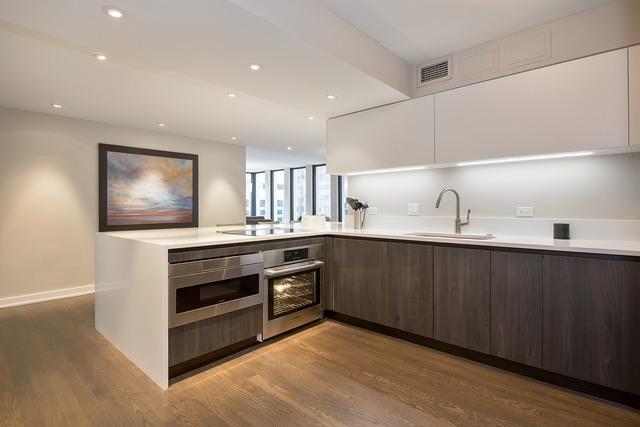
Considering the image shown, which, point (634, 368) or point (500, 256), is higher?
point (500, 256)

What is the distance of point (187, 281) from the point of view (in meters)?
2.06

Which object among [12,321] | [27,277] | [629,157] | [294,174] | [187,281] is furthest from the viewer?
[294,174]

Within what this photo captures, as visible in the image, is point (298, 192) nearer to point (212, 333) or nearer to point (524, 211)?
point (524, 211)

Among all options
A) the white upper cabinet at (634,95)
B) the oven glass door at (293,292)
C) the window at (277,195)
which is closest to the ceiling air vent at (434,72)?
the white upper cabinet at (634,95)

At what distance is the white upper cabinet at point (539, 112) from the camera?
2.05 m

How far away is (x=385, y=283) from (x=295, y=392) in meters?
1.14

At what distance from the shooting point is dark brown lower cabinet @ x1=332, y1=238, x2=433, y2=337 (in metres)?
2.51

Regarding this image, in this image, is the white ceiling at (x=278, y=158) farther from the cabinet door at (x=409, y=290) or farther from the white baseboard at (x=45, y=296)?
the cabinet door at (x=409, y=290)

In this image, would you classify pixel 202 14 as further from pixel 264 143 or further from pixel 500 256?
pixel 264 143

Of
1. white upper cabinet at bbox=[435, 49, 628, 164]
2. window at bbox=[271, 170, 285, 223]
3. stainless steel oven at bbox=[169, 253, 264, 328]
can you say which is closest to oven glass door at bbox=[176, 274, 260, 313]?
stainless steel oven at bbox=[169, 253, 264, 328]

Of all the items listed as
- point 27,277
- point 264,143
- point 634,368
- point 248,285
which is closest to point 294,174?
point 264,143

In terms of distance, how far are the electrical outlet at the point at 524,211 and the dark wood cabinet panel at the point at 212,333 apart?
7.20 feet

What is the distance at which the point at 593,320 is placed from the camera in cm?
185

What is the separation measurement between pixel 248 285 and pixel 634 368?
7.68 ft
